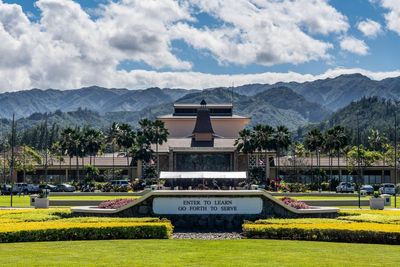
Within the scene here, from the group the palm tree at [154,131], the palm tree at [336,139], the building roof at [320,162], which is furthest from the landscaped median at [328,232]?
the building roof at [320,162]

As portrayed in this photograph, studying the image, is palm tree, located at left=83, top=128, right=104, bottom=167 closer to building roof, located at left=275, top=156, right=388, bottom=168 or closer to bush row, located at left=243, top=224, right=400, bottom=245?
building roof, located at left=275, top=156, right=388, bottom=168

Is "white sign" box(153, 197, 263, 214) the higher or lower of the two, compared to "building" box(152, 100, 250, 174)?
lower

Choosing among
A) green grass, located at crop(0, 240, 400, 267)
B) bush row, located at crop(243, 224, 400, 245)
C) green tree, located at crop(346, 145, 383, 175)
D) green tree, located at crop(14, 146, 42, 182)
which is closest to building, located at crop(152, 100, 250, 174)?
green tree, located at crop(346, 145, 383, 175)

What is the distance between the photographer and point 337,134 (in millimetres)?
91500

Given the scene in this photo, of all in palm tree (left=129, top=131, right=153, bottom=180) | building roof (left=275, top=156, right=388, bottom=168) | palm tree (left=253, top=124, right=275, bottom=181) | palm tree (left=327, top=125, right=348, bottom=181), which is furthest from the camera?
building roof (left=275, top=156, right=388, bottom=168)

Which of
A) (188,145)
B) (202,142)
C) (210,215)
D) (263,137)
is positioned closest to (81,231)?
(210,215)

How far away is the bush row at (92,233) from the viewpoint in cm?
2364

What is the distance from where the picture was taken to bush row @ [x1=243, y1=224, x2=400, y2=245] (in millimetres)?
23375

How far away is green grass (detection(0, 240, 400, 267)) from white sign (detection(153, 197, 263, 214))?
7202mm

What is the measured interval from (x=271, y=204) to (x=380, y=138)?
111 meters

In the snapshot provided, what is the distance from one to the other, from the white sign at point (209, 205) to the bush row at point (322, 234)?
5.09 m

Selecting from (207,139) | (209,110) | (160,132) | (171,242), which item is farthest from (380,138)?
(171,242)

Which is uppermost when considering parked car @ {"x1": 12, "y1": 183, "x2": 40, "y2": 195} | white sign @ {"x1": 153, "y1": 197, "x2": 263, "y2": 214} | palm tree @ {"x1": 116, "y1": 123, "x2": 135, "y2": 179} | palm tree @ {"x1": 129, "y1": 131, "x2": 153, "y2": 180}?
palm tree @ {"x1": 116, "y1": 123, "x2": 135, "y2": 179}

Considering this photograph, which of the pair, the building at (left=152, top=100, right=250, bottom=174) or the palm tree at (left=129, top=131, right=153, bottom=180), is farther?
the building at (left=152, top=100, right=250, bottom=174)
